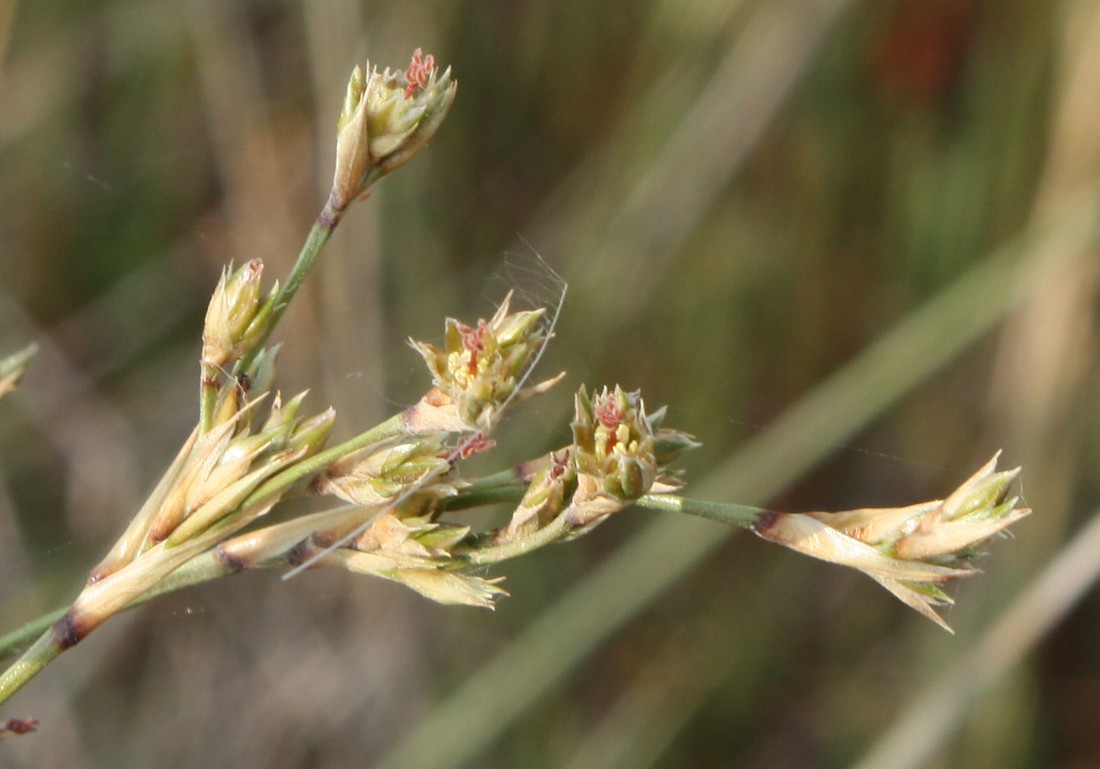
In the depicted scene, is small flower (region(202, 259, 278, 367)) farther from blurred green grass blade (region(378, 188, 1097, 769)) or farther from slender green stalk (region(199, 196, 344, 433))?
blurred green grass blade (region(378, 188, 1097, 769))

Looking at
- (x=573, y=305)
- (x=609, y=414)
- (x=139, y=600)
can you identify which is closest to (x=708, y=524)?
(x=573, y=305)

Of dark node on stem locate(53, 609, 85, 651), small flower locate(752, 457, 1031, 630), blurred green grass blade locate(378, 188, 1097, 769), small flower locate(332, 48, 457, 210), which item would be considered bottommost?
blurred green grass blade locate(378, 188, 1097, 769)

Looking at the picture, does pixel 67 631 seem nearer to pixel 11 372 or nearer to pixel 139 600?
pixel 139 600

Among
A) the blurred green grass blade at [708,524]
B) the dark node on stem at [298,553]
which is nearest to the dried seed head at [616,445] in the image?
the dark node on stem at [298,553]

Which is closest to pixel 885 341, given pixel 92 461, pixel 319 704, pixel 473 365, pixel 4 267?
pixel 473 365

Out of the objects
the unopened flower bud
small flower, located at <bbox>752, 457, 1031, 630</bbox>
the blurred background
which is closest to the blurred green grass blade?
the blurred background

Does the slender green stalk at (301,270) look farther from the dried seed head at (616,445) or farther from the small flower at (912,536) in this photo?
the small flower at (912,536)
